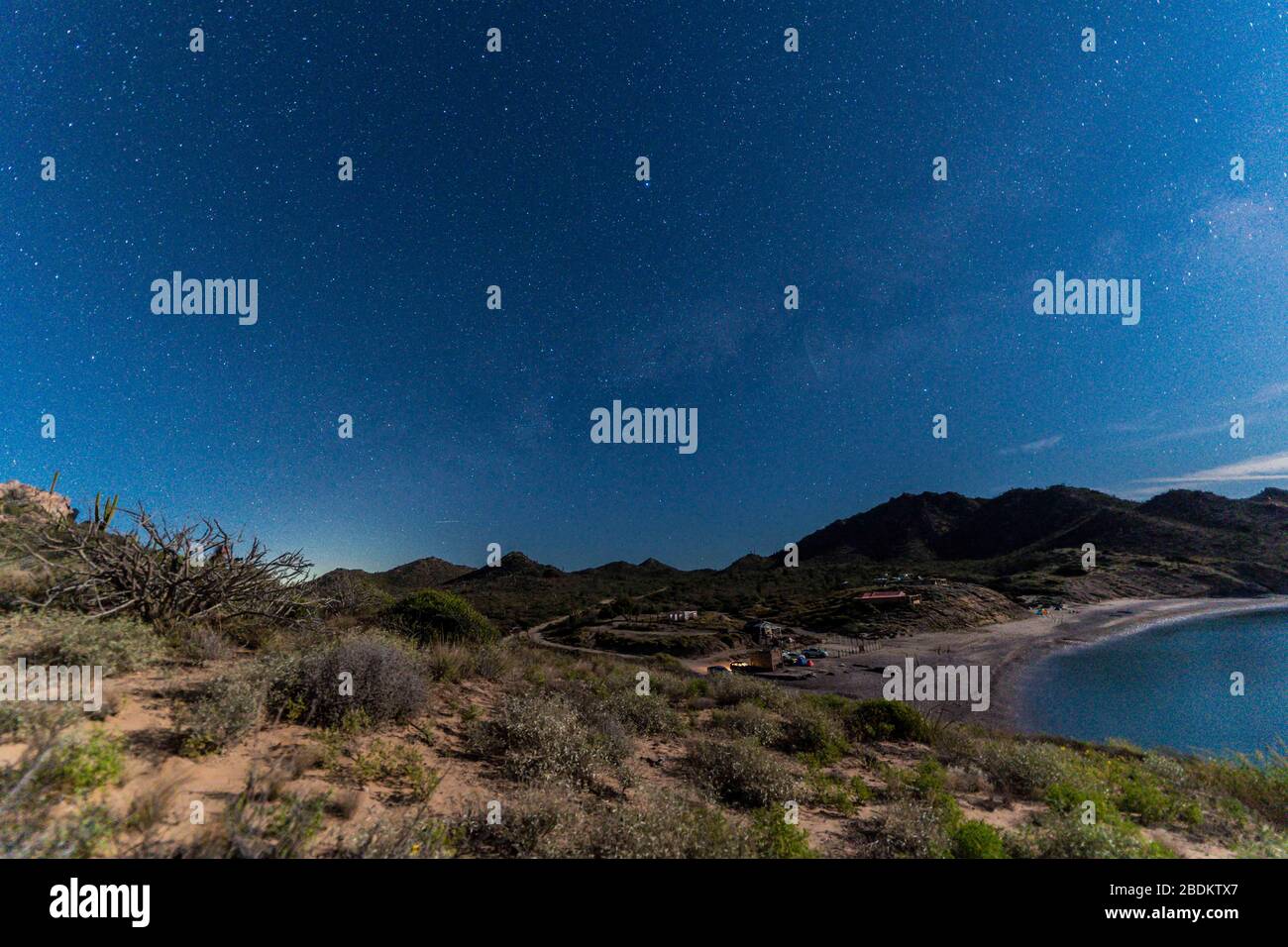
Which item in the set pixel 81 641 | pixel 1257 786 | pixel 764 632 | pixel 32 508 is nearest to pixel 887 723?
pixel 1257 786

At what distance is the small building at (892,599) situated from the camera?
58.1 meters

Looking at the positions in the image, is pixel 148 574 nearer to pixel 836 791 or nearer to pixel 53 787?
pixel 53 787

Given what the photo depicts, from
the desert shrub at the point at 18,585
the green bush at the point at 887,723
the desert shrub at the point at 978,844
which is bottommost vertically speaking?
the green bush at the point at 887,723

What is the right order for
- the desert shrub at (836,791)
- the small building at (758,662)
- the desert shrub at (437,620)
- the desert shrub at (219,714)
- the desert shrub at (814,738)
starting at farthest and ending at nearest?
the small building at (758,662), the desert shrub at (437,620), the desert shrub at (814,738), the desert shrub at (836,791), the desert shrub at (219,714)

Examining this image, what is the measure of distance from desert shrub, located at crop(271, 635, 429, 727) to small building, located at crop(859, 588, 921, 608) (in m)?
62.6

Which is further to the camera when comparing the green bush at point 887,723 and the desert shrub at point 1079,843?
the green bush at point 887,723

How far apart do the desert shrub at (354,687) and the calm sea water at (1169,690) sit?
26243 mm

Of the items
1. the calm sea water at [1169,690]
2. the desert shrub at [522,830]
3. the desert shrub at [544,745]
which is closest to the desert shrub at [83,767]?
the desert shrub at [522,830]

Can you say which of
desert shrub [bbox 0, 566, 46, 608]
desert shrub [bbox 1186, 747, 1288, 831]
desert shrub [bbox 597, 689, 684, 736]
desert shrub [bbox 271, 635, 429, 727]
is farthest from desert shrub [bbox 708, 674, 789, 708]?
desert shrub [bbox 0, 566, 46, 608]

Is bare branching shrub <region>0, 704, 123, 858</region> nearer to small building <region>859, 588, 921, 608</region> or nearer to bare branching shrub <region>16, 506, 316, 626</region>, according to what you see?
bare branching shrub <region>16, 506, 316, 626</region>

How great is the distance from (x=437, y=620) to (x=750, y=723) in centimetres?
905

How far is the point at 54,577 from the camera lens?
7.39 metres

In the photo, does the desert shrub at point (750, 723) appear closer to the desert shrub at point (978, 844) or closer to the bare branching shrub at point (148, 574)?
the desert shrub at point (978, 844)
